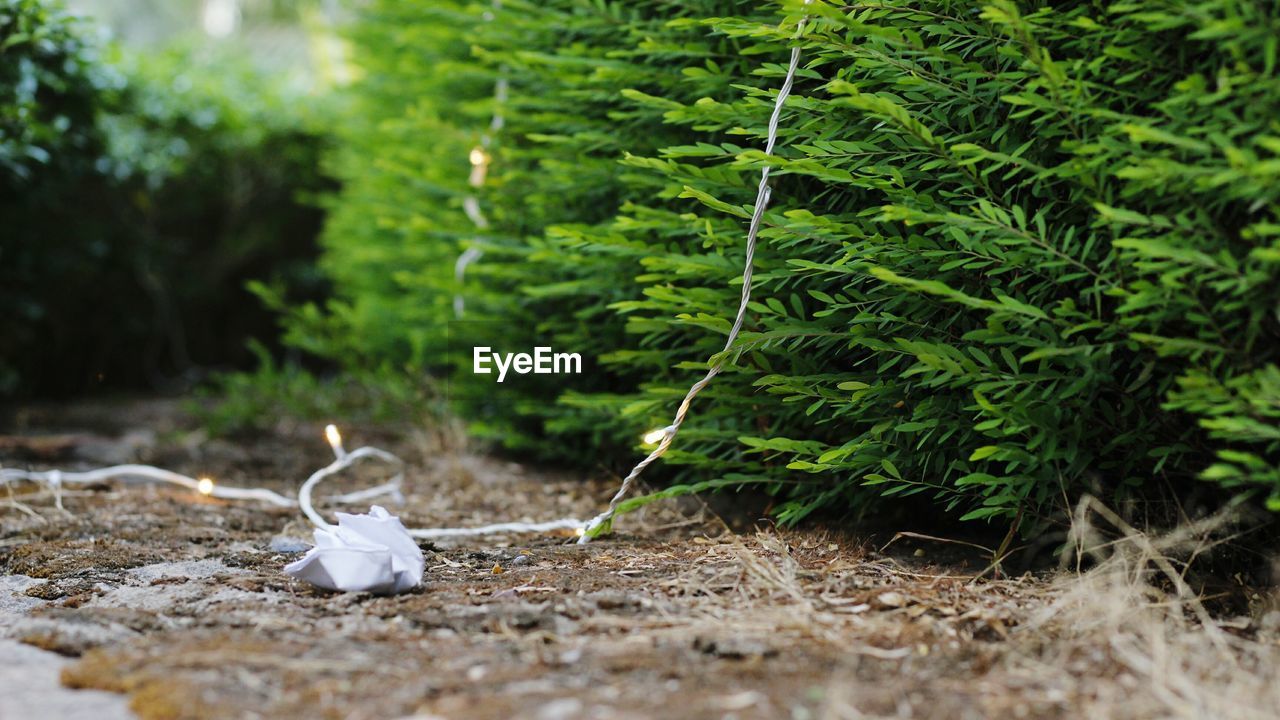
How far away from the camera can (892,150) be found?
2531mm

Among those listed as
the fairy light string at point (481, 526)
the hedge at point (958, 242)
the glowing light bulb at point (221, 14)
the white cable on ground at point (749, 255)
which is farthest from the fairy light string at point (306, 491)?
the glowing light bulb at point (221, 14)

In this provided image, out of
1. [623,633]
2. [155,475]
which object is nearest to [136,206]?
[155,475]

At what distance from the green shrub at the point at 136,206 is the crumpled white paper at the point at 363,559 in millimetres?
2762

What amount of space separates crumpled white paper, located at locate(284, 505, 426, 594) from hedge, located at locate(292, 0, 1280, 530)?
2.67 feet

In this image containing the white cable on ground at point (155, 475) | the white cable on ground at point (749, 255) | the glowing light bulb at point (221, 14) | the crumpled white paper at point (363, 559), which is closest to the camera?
the crumpled white paper at point (363, 559)

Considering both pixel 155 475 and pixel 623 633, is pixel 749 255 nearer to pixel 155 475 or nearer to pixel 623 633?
pixel 623 633

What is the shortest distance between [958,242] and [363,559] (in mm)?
1704

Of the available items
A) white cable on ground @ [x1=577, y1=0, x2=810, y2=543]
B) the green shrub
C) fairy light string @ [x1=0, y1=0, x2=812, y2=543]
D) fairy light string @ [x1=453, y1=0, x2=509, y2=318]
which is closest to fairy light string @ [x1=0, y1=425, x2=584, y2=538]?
fairy light string @ [x1=0, y1=0, x2=812, y2=543]

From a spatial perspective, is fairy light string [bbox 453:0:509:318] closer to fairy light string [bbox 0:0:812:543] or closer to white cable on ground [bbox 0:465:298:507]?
fairy light string [bbox 0:0:812:543]

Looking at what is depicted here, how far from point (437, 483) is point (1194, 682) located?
122 inches

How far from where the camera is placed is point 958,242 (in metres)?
2.47

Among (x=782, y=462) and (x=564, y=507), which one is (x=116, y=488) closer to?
(x=564, y=507)

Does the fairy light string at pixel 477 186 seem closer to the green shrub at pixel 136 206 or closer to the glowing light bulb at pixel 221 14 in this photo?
the green shrub at pixel 136 206

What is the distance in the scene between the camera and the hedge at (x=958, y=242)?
6.78ft
